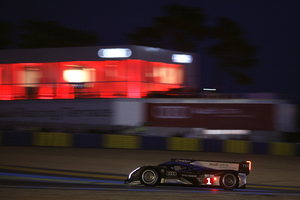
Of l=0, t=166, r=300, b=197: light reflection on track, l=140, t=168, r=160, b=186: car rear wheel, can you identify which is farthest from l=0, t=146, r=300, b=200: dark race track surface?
l=140, t=168, r=160, b=186: car rear wheel

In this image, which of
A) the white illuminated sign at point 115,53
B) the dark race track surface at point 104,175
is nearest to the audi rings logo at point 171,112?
the white illuminated sign at point 115,53

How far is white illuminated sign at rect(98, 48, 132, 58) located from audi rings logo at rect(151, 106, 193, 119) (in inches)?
158

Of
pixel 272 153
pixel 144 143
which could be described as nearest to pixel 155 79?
pixel 144 143

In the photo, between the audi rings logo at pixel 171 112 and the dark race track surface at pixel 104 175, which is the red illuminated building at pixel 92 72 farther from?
the dark race track surface at pixel 104 175

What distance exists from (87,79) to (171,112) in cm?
662

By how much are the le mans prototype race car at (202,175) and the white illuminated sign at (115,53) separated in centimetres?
1521

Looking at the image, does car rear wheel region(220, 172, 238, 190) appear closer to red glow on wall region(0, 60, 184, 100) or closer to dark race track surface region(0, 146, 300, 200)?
dark race track surface region(0, 146, 300, 200)

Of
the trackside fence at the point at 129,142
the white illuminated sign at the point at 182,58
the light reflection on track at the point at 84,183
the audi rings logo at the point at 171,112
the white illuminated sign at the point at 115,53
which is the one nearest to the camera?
the light reflection on track at the point at 84,183

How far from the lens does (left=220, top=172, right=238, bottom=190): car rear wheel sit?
296 inches

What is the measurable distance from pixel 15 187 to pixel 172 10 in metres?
30.2

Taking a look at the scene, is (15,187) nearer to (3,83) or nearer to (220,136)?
(220,136)

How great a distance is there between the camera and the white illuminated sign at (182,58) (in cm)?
2441

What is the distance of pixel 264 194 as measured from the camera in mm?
7531

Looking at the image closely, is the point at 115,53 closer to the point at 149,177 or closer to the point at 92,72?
the point at 92,72
